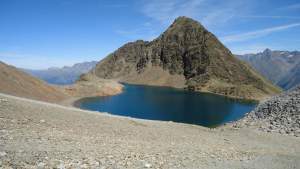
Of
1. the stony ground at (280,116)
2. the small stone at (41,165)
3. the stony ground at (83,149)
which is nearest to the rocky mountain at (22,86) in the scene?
the stony ground at (280,116)

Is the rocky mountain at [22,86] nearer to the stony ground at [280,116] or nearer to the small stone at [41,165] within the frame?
the stony ground at [280,116]

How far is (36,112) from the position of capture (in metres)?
23.8

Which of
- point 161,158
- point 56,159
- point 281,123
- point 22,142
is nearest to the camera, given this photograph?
point 56,159

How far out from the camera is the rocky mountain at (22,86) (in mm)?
80988

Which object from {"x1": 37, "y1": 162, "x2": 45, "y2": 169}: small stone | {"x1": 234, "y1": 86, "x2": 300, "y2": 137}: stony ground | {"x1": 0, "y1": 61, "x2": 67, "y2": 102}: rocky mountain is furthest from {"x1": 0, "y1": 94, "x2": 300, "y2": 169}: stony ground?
{"x1": 0, "y1": 61, "x2": 67, "y2": 102}: rocky mountain

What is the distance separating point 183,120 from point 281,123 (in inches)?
1702

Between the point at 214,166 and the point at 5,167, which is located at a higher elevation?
the point at 5,167

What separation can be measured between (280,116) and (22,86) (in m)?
69.1

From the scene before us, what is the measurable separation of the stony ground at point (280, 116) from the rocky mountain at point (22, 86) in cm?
5696

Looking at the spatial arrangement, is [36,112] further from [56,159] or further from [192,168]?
[192,168]

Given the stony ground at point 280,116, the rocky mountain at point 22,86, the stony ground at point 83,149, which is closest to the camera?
the stony ground at point 83,149

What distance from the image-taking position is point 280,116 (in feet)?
137

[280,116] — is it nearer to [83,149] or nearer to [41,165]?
[83,149]

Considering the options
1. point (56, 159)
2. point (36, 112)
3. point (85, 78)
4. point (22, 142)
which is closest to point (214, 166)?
point (56, 159)
